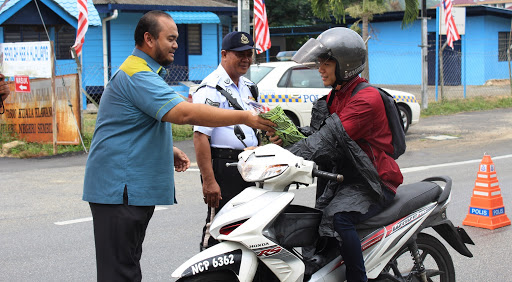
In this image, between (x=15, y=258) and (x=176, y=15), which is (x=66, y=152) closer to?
(x=15, y=258)

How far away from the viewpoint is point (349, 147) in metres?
3.52

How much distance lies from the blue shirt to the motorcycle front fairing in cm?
41

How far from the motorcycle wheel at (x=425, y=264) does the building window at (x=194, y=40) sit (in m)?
19.7

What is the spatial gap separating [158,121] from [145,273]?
220 cm

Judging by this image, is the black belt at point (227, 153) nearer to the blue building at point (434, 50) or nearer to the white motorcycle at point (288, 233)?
the white motorcycle at point (288, 233)

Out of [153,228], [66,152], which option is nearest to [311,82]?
[66,152]

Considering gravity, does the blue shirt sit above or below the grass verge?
above

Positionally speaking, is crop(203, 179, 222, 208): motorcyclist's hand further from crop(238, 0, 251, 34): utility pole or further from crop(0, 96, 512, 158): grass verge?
crop(0, 96, 512, 158): grass verge

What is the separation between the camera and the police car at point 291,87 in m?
12.1

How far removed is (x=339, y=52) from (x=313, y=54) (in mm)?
149

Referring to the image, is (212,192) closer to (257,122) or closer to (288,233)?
(288,233)

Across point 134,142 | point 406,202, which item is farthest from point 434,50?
point 134,142

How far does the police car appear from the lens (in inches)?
478

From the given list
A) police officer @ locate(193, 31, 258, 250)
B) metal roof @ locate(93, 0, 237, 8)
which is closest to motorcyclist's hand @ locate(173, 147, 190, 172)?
police officer @ locate(193, 31, 258, 250)
